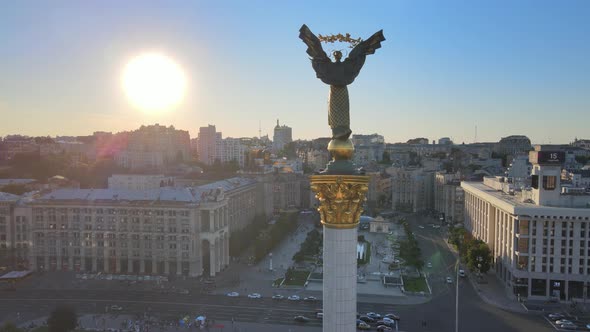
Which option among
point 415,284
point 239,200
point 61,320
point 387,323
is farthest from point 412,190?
point 61,320

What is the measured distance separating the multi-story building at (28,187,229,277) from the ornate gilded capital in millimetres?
31240

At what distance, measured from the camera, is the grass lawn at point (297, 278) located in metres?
38.9

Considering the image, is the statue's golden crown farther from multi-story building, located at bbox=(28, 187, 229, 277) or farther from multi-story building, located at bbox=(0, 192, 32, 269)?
multi-story building, located at bbox=(0, 192, 32, 269)

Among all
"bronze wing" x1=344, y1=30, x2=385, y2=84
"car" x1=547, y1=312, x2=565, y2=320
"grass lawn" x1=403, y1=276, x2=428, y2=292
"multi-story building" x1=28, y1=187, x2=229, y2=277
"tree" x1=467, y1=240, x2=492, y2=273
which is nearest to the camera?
"bronze wing" x1=344, y1=30, x2=385, y2=84

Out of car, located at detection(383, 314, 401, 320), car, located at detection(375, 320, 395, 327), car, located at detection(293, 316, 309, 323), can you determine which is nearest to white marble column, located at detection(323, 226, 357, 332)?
car, located at detection(375, 320, 395, 327)

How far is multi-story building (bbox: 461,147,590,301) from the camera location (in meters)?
34.9

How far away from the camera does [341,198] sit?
10477 mm

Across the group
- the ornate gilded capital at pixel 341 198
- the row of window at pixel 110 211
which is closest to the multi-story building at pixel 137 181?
the row of window at pixel 110 211

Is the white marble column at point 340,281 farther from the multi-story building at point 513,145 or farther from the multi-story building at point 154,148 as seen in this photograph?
the multi-story building at point 513,145

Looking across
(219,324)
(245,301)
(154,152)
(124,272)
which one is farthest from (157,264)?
(154,152)

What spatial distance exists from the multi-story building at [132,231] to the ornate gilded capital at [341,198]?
3124 cm

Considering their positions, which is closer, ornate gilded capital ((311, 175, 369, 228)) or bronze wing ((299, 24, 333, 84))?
ornate gilded capital ((311, 175, 369, 228))

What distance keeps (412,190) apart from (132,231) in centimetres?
4948

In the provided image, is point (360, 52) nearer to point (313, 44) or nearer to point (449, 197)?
point (313, 44)
